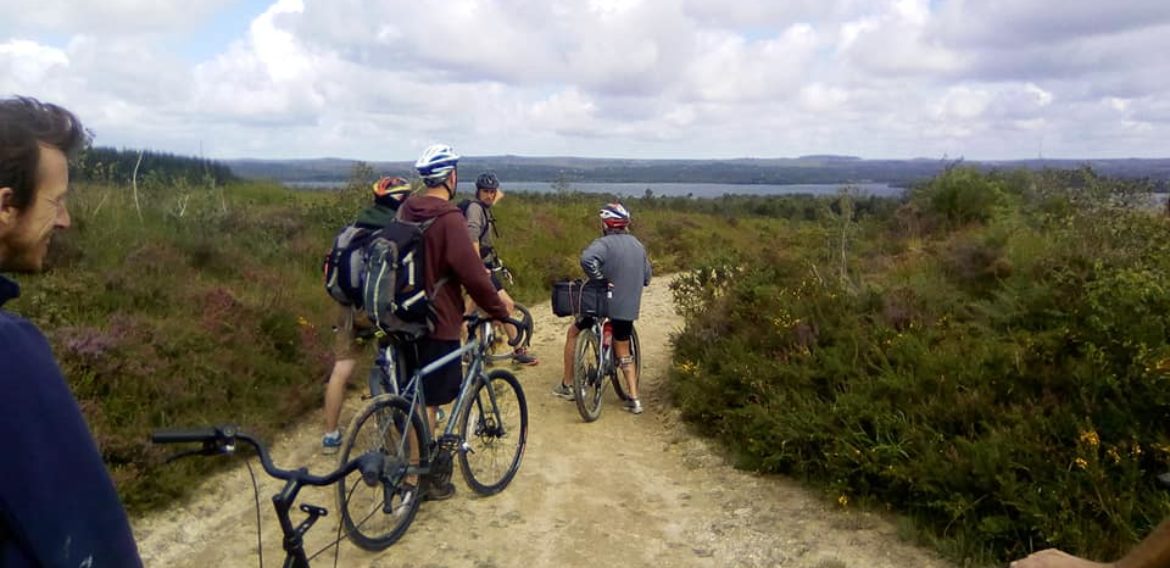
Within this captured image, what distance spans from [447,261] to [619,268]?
9.53ft

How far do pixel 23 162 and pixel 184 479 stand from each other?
15.6 feet

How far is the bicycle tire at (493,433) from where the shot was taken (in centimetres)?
571

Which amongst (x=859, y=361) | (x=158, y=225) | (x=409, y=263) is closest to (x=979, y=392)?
(x=859, y=361)

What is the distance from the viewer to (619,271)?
305 inches

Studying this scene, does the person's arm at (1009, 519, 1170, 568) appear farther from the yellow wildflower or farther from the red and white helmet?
the red and white helmet

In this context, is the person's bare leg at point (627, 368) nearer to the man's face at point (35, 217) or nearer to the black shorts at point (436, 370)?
the black shorts at point (436, 370)

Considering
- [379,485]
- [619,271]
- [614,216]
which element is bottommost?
[379,485]

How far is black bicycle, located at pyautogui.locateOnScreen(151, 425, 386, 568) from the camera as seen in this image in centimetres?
221

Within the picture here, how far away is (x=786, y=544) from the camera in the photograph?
5.33m

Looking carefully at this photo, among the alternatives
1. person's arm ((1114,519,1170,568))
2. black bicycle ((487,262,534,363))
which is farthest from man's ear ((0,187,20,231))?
black bicycle ((487,262,534,363))

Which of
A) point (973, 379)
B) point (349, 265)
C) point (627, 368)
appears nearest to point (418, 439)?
point (349, 265)

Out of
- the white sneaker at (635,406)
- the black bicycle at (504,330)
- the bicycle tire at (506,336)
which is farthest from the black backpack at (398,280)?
the bicycle tire at (506,336)

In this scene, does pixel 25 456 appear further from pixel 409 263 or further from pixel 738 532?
pixel 738 532

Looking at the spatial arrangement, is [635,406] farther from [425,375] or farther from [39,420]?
[39,420]
